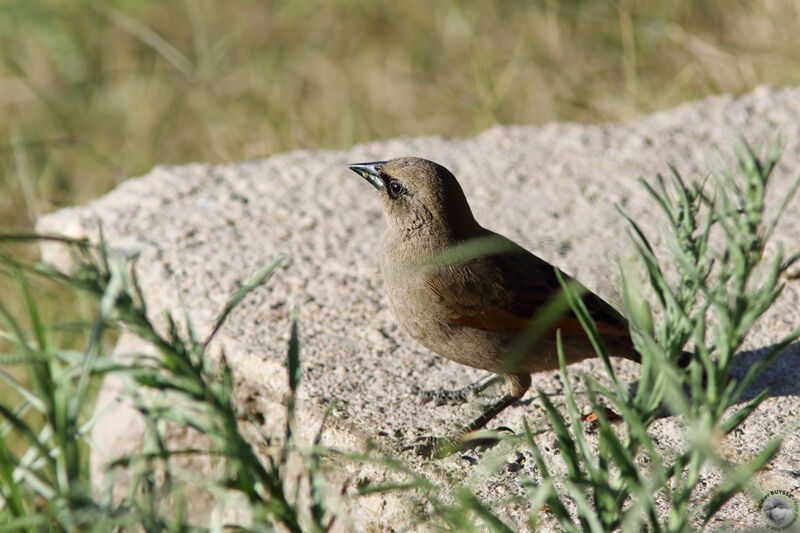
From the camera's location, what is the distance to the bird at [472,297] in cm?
311

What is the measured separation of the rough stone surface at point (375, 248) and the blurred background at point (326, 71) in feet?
2.57

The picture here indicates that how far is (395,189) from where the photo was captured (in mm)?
3510

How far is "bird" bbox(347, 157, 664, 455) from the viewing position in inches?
122

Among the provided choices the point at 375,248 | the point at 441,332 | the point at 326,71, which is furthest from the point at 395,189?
the point at 326,71

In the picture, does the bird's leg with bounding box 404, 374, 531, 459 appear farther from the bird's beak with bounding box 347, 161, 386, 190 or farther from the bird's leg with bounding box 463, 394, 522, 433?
the bird's beak with bounding box 347, 161, 386, 190

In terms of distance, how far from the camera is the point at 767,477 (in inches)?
98.7

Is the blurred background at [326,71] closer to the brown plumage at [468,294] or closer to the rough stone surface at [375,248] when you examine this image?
the rough stone surface at [375,248]

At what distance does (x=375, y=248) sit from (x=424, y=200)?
27.3 inches

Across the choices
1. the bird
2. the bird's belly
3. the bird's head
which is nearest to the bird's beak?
the bird's head

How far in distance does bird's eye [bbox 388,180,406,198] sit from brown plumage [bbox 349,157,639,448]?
0.02 meters

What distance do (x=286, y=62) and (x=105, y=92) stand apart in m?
1.43

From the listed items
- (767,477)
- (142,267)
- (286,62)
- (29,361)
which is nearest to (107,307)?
(29,361)

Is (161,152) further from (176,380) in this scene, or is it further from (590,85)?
(176,380)

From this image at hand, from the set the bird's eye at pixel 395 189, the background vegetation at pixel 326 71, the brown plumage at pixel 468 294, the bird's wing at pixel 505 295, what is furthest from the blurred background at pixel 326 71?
the bird's wing at pixel 505 295
